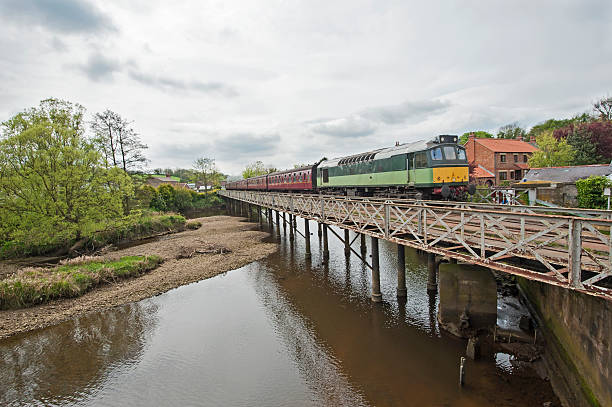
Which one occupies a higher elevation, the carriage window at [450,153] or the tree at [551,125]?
the tree at [551,125]

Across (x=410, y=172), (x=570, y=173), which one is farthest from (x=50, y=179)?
(x=570, y=173)

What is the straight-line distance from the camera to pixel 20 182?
54.4ft

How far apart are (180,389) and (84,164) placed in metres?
17.7

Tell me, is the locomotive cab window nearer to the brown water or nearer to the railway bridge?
the railway bridge

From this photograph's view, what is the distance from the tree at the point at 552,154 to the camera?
96.0 ft

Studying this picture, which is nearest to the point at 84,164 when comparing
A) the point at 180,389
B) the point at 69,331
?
the point at 69,331

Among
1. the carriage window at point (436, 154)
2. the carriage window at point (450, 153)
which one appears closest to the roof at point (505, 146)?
the carriage window at point (450, 153)

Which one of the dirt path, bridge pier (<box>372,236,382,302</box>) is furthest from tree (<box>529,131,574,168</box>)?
bridge pier (<box>372,236,382,302</box>)

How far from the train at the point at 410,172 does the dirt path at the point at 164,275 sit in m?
7.07

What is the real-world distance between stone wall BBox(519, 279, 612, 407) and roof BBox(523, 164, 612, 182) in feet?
53.1

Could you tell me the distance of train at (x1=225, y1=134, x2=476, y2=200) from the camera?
38.2ft

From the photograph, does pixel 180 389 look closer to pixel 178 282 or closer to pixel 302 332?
pixel 302 332

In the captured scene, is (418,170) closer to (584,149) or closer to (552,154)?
(552,154)

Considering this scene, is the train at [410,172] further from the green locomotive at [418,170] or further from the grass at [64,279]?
the grass at [64,279]
